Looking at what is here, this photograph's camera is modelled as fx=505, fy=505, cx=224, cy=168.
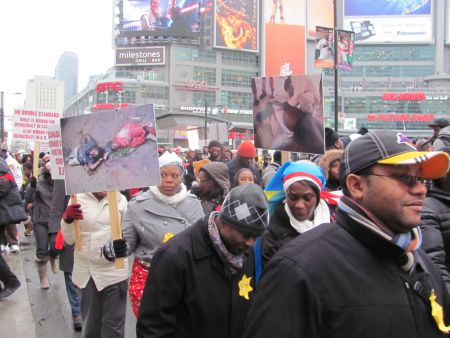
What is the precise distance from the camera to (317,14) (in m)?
92.5

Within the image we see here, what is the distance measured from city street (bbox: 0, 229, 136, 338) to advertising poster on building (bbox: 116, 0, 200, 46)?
82311 mm

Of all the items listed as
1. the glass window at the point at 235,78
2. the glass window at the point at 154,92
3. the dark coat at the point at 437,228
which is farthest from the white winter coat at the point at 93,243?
the glass window at the point at 235,78

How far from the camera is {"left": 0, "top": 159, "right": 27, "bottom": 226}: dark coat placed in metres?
6.87

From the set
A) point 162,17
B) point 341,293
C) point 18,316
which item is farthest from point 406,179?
point 162,17

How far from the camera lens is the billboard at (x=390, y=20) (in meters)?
92.0

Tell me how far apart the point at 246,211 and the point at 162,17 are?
88186mm

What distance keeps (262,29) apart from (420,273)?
91542 mm

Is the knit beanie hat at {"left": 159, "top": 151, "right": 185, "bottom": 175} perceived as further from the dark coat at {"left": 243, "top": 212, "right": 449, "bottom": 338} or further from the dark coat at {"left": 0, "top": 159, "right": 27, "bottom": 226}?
the dark coat at {"left": 0, "top": 159, "right": 27, "bottom": 226}

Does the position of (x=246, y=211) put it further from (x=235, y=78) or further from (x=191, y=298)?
A: (x=235, y=78)

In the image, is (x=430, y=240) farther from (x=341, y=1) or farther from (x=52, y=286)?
(x=341, y=1)

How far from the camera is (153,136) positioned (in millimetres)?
4273

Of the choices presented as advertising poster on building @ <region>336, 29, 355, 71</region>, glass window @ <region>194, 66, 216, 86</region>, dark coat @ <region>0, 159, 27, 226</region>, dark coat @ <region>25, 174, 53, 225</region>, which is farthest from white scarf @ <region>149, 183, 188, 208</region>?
glass window @ <region>194, 66, 216, 86</region>

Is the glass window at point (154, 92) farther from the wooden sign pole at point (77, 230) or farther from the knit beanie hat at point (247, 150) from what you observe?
the wooden sign pole at point (77, 230)

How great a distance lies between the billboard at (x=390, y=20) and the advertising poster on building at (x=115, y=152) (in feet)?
308
